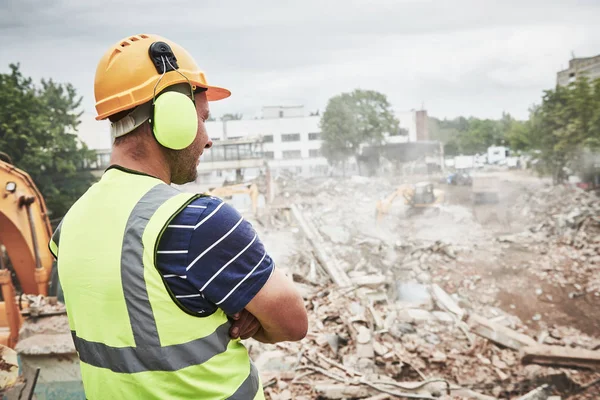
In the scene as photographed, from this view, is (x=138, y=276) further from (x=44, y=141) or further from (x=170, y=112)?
(x=44, y=141)

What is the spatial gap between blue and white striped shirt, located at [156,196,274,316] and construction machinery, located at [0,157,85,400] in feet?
7.27

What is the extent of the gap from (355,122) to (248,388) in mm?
39229

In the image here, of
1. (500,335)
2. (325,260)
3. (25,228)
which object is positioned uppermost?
(25,228)

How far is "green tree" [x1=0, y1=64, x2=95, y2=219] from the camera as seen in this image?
1641cm

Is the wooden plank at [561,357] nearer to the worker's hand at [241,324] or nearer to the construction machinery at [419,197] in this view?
the worker's hand at [241,324]

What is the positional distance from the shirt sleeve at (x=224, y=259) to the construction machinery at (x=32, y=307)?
2.27 m

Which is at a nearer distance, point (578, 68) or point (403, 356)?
point (403, 356)

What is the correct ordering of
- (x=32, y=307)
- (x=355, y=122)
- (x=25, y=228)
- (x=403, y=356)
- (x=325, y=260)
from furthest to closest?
1. (x=355, y=122)
2. (x=325, y=260)
3. (x=25, y=228)
4. (x=403, y=356)
5. (x=32, y=307)

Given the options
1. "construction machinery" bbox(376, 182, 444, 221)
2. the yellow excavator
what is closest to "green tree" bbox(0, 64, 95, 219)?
the yellow excavator

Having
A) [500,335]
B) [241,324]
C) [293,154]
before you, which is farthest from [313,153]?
[241,324]

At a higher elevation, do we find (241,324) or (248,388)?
(241,324)

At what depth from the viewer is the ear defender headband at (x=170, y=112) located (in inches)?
48.6

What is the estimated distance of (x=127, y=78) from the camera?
49.5 inches

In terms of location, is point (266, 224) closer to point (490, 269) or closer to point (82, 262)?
point (490, 269)
